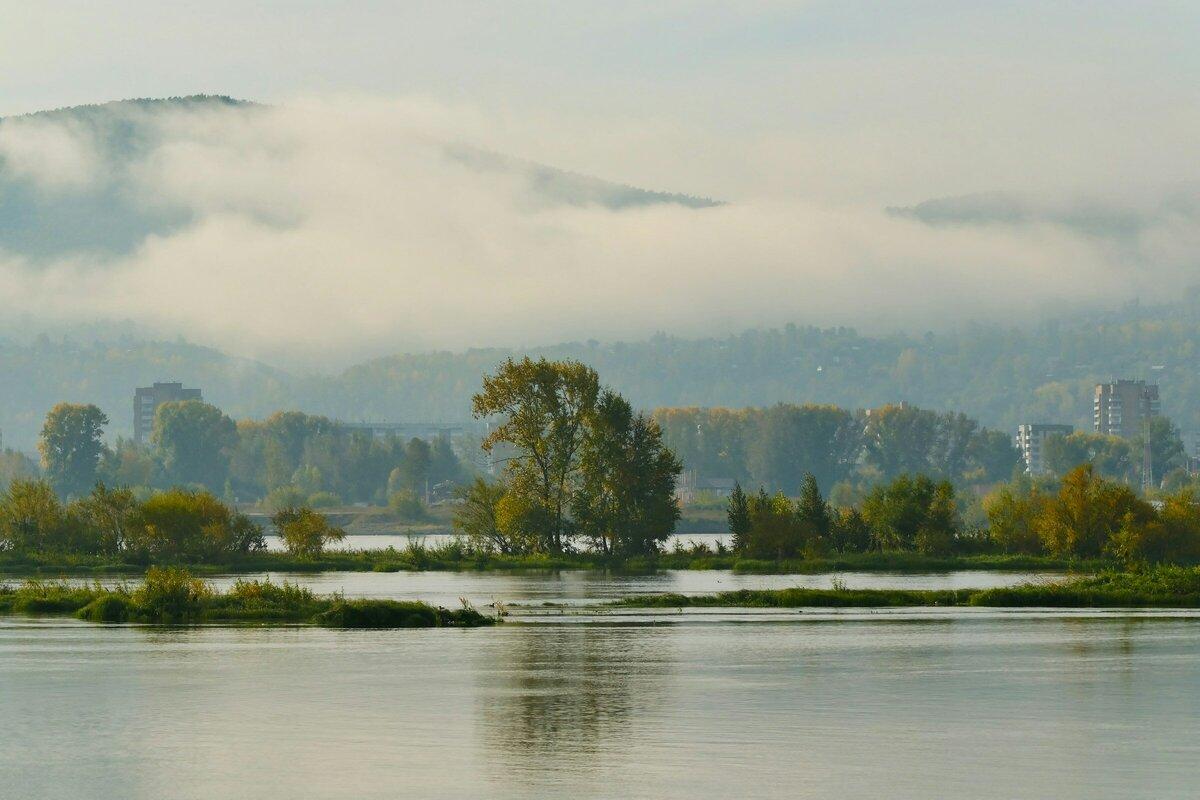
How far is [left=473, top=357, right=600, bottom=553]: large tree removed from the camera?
316 ft

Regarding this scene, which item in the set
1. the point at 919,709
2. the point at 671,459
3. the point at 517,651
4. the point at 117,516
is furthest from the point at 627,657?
the point at 671,459

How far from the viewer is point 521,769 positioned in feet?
78.5

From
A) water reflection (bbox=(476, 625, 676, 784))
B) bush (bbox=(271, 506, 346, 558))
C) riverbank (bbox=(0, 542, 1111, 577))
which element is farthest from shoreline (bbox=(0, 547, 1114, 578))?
water reflection (bbox=(476, 625, 676, 784))

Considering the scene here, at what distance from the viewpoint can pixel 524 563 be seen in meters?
94.0

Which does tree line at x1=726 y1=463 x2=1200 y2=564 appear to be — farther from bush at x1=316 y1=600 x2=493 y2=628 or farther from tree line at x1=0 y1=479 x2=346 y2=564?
bush at x1=316 y1=600 x2=493 y2=628

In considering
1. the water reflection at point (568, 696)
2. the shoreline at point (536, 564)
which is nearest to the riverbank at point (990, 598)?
the water reflection at point (568, 696)

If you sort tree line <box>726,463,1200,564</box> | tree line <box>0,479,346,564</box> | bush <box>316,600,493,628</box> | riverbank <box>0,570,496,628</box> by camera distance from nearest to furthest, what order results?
bush <box>316,600,493,628</box>
riverbank <box>0,570,496,628</box>
tree line <box>726,463,1200,564</box>
tree line <box>0,479,346,564</box>

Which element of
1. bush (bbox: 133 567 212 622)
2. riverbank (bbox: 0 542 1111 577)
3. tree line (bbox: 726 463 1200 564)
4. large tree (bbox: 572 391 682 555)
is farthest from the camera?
large tree (bbox: 572 391 682 555)

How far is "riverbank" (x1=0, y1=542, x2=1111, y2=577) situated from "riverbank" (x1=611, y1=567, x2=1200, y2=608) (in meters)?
18.5

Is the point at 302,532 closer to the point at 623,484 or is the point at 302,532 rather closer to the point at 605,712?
the point at 623,484

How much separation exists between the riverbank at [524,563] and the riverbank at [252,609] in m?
23.6

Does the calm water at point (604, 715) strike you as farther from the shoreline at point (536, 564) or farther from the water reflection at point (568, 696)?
the shoreline at point (536, 564)

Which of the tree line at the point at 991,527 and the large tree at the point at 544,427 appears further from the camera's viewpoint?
the large tree at the point at 544,427

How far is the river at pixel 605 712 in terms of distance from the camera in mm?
23016
